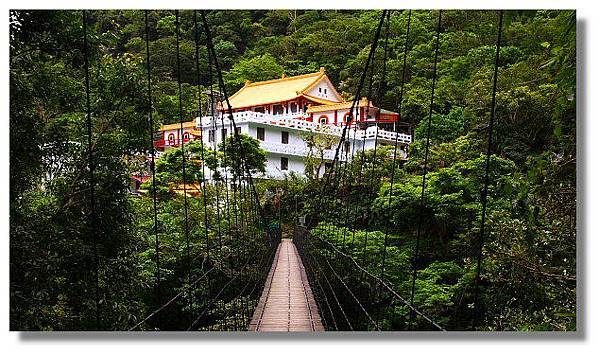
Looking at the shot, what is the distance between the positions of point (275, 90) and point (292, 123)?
113 cm

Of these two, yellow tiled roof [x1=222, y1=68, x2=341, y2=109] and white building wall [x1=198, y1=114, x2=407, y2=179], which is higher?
yellow tiled roof [x1=222, y1=68, x2=341, y2=109]

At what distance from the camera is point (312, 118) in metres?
10.2

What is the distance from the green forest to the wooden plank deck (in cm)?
16

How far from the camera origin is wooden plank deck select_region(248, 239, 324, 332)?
3269mm

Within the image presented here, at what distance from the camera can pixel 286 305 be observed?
405 centimetres

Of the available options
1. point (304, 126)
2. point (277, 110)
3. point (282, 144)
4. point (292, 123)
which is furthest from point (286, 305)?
point (277, 110)

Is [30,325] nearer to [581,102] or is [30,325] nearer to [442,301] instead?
[581,102]

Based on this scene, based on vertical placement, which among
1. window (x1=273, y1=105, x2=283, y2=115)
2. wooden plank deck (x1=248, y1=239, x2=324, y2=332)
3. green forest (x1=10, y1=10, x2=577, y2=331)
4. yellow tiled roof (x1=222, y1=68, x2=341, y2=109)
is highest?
yellow tiled roof (x1=222, y1=68, x2=341, y2=109)

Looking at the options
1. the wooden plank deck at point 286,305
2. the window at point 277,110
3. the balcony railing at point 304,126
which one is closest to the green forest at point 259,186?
the wooden plank deck at point 286,305

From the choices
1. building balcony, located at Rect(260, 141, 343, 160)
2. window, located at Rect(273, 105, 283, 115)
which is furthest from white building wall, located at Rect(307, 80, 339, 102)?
building balcony, located at Rect(260, 141, 343, 160)

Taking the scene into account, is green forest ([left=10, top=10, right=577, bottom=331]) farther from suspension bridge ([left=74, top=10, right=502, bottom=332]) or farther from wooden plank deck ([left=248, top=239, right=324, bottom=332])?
wooden plank deck ([left=248, top=239, right=324, bottom=332])

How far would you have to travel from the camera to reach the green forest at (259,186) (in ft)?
7.95

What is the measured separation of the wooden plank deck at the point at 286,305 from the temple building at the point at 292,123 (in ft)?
5.95

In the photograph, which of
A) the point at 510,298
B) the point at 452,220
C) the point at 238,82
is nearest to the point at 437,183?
the point at 452,220
